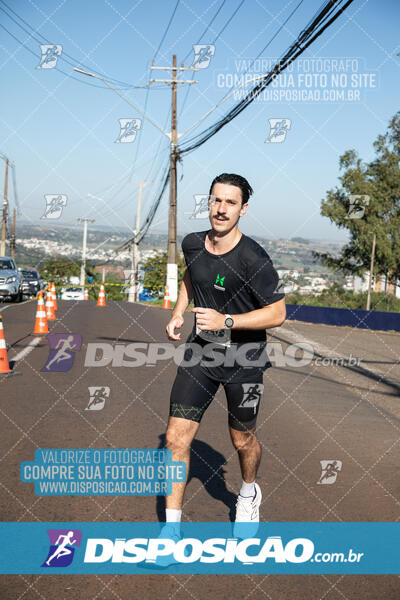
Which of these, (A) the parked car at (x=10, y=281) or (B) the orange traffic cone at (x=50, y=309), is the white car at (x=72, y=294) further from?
(B) the orange traffic cone at (x=50, y=309)

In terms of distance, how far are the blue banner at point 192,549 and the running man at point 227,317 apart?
0.17 m

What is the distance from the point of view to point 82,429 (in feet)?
21.4

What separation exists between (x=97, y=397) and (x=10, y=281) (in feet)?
68.4

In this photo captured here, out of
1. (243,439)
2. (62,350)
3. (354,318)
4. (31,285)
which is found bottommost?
(31,285)

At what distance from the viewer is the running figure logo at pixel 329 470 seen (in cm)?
527

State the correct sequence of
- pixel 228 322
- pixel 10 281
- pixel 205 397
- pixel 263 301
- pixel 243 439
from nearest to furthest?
pixel 228 322
pixel 263 301
pixel 205 397
pixel 243 439
pixel 10 281

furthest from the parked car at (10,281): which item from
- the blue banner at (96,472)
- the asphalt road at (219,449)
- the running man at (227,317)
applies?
the running man at (227,317)

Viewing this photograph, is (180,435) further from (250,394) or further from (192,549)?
(192,549)

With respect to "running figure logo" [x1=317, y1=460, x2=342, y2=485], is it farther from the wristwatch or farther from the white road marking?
the white road marking

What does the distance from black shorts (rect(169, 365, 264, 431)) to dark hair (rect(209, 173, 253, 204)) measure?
105 cm

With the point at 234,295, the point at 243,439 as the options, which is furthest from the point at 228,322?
the point at 243,439

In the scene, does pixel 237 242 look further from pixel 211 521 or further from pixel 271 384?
pixel 271 384

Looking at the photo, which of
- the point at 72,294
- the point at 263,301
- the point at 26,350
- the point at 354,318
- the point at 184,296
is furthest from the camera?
the point at 72,294

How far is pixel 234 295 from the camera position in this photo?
3752 millimetres
